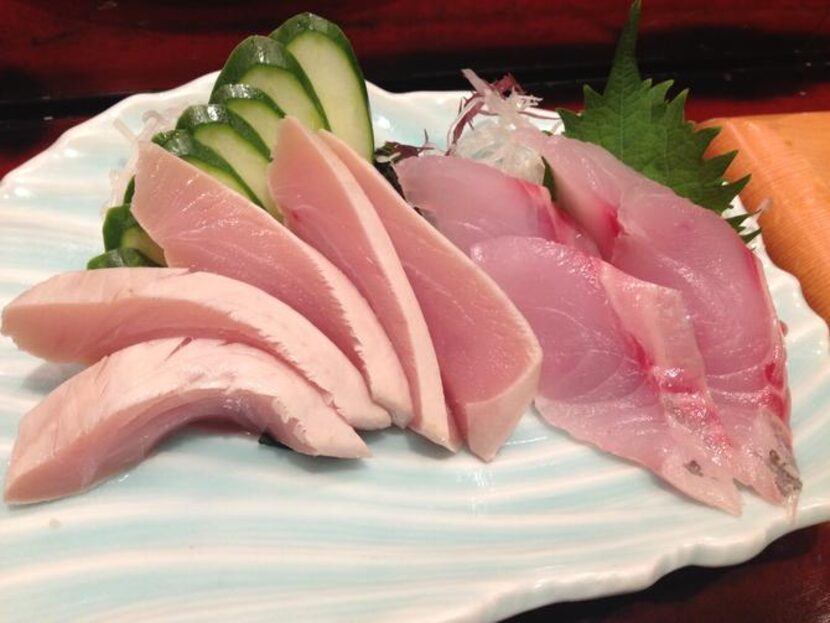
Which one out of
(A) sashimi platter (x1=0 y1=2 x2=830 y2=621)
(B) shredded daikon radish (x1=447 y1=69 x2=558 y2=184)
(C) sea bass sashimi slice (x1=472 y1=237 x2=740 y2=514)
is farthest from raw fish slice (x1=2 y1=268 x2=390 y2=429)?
(B) shredded daikon radish (x1=447 y1=69 x2=558 y2=184)

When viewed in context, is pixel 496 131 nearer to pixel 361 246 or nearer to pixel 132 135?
pixel 361 246

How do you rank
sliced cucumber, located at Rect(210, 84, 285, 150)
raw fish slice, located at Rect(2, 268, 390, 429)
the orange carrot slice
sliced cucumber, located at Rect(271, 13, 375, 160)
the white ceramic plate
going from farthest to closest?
the orange carrot slice < sliced cucumber, located at Rect(271, 13, 375, 160) < sliced cucumber, located at Rect(210, 84, 285, 150) < raw fish slice, located at Rect(2, 268, 390, 429) < the white ceramic plate

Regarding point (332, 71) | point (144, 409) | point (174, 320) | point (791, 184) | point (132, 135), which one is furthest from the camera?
point (791, 184)

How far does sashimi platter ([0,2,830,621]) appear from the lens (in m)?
1.56

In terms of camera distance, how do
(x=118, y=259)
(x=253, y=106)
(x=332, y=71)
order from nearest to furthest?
1. (x=118, y=259)
2. (x=253, y=106)
3. (x=332, y=71)

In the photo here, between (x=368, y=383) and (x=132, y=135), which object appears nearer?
(x=368, y=383)

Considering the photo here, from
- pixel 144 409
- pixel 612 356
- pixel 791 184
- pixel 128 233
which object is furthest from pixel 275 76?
pixel 791 184

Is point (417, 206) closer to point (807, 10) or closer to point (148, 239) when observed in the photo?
point (148, 239)

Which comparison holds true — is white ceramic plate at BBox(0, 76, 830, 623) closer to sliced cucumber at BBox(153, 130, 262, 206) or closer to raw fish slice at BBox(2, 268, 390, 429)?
raw fish slice at BBox(2, 268, 390, 429)

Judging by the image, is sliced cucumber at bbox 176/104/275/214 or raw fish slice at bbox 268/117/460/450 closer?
raw fish slice at bbox 268/117/460/450

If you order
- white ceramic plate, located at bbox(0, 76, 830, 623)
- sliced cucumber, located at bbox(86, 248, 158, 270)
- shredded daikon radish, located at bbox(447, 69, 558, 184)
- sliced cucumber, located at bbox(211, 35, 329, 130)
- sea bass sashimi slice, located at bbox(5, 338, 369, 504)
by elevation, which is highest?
sliced cucumber, located at bbox(211, 35, 329, 130)

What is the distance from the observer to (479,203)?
2.12 m

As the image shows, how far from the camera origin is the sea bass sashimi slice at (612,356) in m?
1.85

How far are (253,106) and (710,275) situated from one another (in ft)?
4.44
